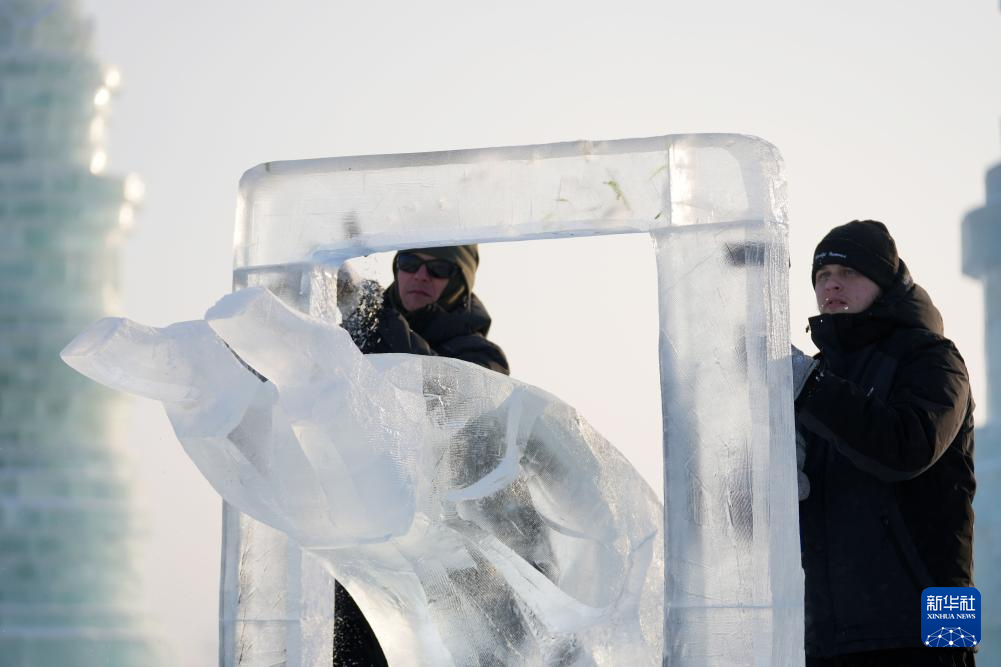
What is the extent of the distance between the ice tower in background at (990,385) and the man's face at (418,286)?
15.2 meters

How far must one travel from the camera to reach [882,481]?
2.62 m

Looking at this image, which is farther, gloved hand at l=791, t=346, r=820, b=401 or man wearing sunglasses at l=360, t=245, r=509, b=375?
man wearing sunglasses at l=360, t=245, r=509, b=375

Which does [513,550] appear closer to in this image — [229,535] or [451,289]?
[229,535]

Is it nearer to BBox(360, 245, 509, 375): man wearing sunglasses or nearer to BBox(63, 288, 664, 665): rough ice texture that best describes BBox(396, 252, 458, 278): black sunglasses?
BBox(360, 245, 509, 375): man wearing sunglasses

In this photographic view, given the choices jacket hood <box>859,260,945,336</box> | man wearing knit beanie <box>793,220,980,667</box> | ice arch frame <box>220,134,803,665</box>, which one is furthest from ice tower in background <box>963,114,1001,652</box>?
ice arch frame <box>220,134,803,665</box>

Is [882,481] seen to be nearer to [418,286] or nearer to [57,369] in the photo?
[418,286]

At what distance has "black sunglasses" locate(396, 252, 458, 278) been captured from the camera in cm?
274

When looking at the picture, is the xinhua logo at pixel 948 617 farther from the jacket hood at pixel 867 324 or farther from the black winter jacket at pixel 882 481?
the jacket hood at pixel 867 324

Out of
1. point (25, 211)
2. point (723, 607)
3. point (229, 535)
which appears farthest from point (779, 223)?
point (25, 211)

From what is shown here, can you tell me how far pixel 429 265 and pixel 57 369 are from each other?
16.7 meters

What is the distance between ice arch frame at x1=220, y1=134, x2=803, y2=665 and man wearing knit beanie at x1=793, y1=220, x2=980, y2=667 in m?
0.42

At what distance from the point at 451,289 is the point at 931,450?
93cm

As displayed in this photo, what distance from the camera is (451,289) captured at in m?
2.83

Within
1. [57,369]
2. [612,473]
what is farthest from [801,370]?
[57,369]
